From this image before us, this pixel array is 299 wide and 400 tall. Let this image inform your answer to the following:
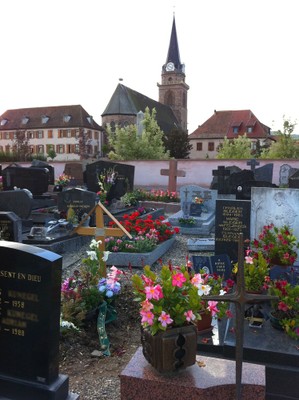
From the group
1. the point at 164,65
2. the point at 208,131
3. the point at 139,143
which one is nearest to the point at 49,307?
the point at 139,143

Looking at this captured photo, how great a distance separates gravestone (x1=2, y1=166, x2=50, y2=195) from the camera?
14969 millimetres

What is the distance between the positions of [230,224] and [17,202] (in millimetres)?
5812

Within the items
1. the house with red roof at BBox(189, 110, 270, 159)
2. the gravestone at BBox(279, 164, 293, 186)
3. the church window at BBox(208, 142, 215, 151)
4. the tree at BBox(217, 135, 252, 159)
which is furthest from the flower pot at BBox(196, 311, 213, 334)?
the church window at BBox(208, 142, 215, 151)

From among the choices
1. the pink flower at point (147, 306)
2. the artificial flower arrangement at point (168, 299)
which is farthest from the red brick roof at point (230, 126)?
the pink flower at point (147, 306)

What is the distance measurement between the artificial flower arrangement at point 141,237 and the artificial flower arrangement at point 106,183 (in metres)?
3.09

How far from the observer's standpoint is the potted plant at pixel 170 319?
9.23ft

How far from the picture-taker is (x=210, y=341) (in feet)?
13.0

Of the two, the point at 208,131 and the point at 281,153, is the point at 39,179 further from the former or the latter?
the point at 208,131

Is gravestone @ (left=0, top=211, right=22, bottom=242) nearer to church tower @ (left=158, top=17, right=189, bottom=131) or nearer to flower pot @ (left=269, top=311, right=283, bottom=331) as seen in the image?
flower pot @ (left=269, top=311, right=283, bottom=331)

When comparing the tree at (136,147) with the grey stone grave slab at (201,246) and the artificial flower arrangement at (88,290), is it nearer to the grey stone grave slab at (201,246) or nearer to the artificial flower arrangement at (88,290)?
the grey stone grave slab at (201,246)

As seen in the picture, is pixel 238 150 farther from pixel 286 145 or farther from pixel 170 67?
pixel 170 67

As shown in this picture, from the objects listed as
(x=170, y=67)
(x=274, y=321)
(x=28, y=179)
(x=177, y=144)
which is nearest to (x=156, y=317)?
(x=274, y=321)

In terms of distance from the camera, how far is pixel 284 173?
18984 millimetres

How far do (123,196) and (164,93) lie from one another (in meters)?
62.1
